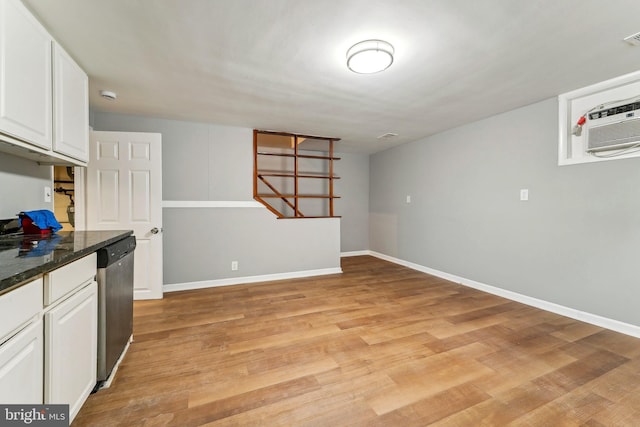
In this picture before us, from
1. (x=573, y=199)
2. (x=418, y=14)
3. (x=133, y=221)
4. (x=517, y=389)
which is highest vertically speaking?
(x=418, y=14)

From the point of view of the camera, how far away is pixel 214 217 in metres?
3.75

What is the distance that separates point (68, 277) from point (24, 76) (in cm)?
127

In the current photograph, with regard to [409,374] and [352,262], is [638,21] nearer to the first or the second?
[409,374]

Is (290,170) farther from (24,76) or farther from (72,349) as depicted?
(72,349)

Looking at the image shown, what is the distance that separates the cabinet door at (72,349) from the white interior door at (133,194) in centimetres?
177

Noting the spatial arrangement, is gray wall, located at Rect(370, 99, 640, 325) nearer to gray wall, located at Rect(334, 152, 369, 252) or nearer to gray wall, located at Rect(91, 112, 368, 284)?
gray wall, located at Rect(334, 152, 369, 252)

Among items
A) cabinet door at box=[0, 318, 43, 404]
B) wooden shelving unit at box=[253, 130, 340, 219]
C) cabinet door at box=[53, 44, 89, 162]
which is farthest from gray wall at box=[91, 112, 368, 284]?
cabinet door at box=[0, 318, 43, 404]

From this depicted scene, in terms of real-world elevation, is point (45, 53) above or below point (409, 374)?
above

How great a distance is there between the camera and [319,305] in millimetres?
3008

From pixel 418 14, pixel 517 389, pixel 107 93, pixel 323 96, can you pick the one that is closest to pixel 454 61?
pixel 418 14

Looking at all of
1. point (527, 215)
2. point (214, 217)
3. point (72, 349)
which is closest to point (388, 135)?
point (527, 215)

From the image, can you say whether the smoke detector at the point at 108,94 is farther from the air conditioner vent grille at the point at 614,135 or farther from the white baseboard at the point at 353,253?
the air conditioner vent grille at the point at 614,135

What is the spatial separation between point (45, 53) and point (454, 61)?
2969 mm

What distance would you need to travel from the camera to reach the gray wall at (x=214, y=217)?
356 centimetres
